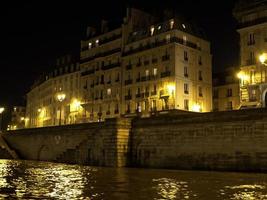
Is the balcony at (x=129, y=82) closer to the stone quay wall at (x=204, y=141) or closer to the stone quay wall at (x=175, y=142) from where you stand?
the stone quay wall at (x=175, y=142)

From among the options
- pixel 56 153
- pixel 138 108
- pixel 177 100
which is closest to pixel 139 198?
pixel 56 153

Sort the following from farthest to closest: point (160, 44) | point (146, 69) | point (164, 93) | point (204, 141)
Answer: point (146, 69) → point (160, 44) → point (164, 93) → point (204, 141)

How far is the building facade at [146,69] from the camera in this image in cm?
6762

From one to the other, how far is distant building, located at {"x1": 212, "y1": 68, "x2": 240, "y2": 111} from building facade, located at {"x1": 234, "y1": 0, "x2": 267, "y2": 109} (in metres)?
16.5

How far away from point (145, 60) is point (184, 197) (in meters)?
54.9

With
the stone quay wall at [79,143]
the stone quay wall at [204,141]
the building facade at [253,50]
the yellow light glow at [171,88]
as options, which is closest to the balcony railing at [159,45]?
the yellow light glow at [171,88]

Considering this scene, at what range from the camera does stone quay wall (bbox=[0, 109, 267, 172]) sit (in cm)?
3316

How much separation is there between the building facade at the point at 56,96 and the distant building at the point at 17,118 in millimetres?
30240

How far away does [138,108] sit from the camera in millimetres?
71750

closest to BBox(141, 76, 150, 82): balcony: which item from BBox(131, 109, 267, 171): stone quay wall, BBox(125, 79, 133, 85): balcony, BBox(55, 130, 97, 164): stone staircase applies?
BBox(125, 79, 133, 85): balcony

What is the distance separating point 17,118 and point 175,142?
12560 centimetres

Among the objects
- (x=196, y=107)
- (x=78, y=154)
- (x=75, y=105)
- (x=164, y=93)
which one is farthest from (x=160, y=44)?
(x=75, y=105)

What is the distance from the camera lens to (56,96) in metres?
101

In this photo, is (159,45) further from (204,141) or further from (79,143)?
(204,141)
